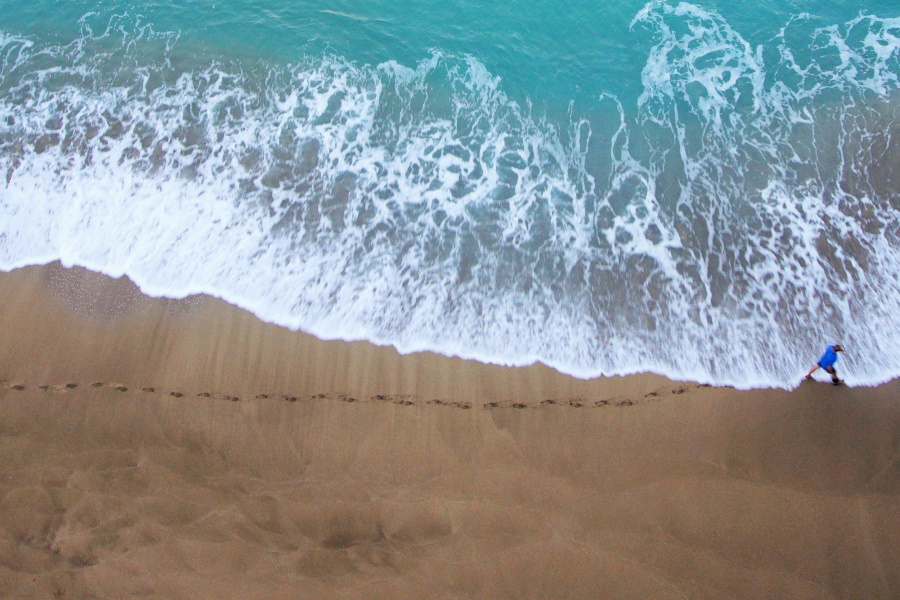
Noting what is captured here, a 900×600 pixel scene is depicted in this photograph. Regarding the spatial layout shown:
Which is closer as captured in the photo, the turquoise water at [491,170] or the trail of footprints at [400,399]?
the trail of footprints at [400,399]

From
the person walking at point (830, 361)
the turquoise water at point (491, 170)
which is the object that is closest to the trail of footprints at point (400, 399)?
the turquoise water at point (491, 170)

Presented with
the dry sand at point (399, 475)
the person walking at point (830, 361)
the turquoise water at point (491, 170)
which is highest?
the turquoise water at point (491, 170)

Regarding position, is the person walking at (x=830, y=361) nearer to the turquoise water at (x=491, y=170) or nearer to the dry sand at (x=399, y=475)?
the dry sand at (x=399, y=475)

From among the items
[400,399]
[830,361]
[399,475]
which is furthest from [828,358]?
[399,475]

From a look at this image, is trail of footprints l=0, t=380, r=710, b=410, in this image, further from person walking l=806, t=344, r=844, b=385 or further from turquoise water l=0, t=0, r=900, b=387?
person walking l=806, t=344, r=844, b=385

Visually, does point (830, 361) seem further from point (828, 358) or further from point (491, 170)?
point (491, 170)

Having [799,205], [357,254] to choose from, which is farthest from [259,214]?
[799,205]
